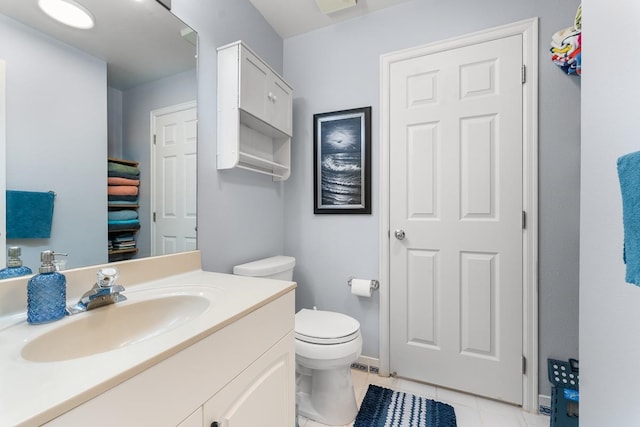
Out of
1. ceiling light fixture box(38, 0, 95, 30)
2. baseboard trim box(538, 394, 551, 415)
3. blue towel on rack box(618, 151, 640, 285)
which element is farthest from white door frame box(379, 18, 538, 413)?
ceiling light fixture box(38, 0, 95, 30)

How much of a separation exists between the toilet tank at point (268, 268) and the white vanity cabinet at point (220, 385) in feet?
1.89

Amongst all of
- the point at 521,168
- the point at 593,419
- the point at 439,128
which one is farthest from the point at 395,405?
the point at 439,128

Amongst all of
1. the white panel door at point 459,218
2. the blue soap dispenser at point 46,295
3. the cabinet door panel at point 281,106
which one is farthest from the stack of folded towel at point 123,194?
the white panel door at point 459,218

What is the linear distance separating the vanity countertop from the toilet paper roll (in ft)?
3.34

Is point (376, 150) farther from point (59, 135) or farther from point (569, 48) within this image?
point (59, 135)

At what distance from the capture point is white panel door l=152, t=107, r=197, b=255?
1.15m

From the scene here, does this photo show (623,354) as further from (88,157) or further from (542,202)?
(88,157)

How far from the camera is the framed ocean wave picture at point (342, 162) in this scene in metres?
1.82

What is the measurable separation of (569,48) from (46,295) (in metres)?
2.11

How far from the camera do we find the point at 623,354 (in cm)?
65

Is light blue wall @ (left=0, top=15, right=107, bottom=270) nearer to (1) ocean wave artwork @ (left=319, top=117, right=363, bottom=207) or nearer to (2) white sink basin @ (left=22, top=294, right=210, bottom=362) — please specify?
(2) white sink basin @ (left=22, top=294, right=210, bottom=362)

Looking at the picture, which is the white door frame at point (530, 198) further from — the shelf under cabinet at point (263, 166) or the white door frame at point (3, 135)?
the white door frame at point (3, 135)

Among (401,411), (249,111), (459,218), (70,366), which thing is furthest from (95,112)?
(401,411)

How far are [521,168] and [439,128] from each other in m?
0.48
